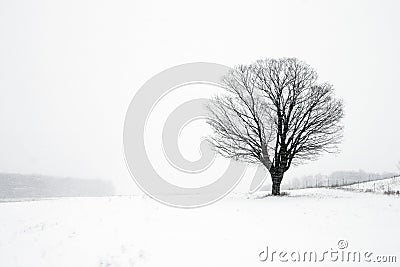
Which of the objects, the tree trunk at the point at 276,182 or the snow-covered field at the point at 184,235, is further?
the tree trunk at the point at 276,182

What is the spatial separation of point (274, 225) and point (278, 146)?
1340 cm

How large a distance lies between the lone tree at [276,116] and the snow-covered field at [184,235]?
8.68 m

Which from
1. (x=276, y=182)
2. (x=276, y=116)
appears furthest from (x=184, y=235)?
(x=276, y=116)

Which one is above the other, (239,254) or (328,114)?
(328,114)

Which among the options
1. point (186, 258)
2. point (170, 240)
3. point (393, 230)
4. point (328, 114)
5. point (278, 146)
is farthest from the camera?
point (278, 146)

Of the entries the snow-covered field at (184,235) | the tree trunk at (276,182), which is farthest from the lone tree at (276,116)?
the snow-covered field at (184,235)

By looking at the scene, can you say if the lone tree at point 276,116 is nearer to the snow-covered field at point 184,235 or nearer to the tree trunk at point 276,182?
the tree trunk at point 276,182

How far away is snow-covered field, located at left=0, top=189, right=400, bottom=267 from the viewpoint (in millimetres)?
8070

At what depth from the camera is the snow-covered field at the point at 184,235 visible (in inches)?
318

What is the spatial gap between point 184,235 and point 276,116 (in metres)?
16.1

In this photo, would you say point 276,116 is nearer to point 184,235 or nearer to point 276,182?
point 276,182

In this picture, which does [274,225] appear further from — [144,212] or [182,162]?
[182,162]

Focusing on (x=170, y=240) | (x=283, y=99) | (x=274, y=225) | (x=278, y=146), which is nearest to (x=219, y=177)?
(x=278, y=146)

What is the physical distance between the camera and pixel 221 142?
880 inches
